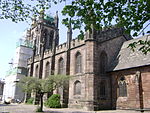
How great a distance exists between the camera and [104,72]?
95.3 feet

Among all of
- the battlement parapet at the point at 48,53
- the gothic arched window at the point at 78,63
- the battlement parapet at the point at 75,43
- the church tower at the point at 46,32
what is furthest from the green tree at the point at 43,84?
the church tower at the point at 46,32

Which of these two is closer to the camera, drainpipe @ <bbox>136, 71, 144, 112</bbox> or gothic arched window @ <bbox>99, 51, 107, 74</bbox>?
drainpipe @ <bbox>136, 71, 144, 112</bbox>

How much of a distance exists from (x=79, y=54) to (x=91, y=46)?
13.7 ft

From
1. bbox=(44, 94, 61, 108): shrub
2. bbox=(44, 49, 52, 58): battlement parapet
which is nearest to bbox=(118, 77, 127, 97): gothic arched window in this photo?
bbox=(44, 94, 61, 108): shrub

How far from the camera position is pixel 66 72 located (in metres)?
32.1

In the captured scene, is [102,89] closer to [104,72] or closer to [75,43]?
[104,72]

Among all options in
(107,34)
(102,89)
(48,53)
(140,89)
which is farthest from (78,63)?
(140,89)

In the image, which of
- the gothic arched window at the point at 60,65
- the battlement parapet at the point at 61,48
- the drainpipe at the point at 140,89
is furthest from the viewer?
the gothic arched window at the point at 60,65

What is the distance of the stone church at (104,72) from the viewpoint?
24.4 m

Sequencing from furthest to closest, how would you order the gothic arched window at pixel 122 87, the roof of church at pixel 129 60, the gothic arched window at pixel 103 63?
1. the gothic arched window at pixel 103 63
2. the gothic arched window at pixel 122 87
3. the roof of church at pixel 129 60

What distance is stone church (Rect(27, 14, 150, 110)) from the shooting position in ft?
80.2

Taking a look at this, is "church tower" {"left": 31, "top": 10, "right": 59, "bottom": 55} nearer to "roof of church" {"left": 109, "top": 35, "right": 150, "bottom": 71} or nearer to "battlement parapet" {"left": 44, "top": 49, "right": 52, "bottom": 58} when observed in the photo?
"battlement parapet" {"left": 44, "top": 49, "right": 52, "bottom": 58}

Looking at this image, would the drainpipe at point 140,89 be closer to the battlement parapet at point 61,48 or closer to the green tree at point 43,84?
the green tree at point 43,84

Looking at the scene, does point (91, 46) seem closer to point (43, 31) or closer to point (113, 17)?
point (113, 17)
